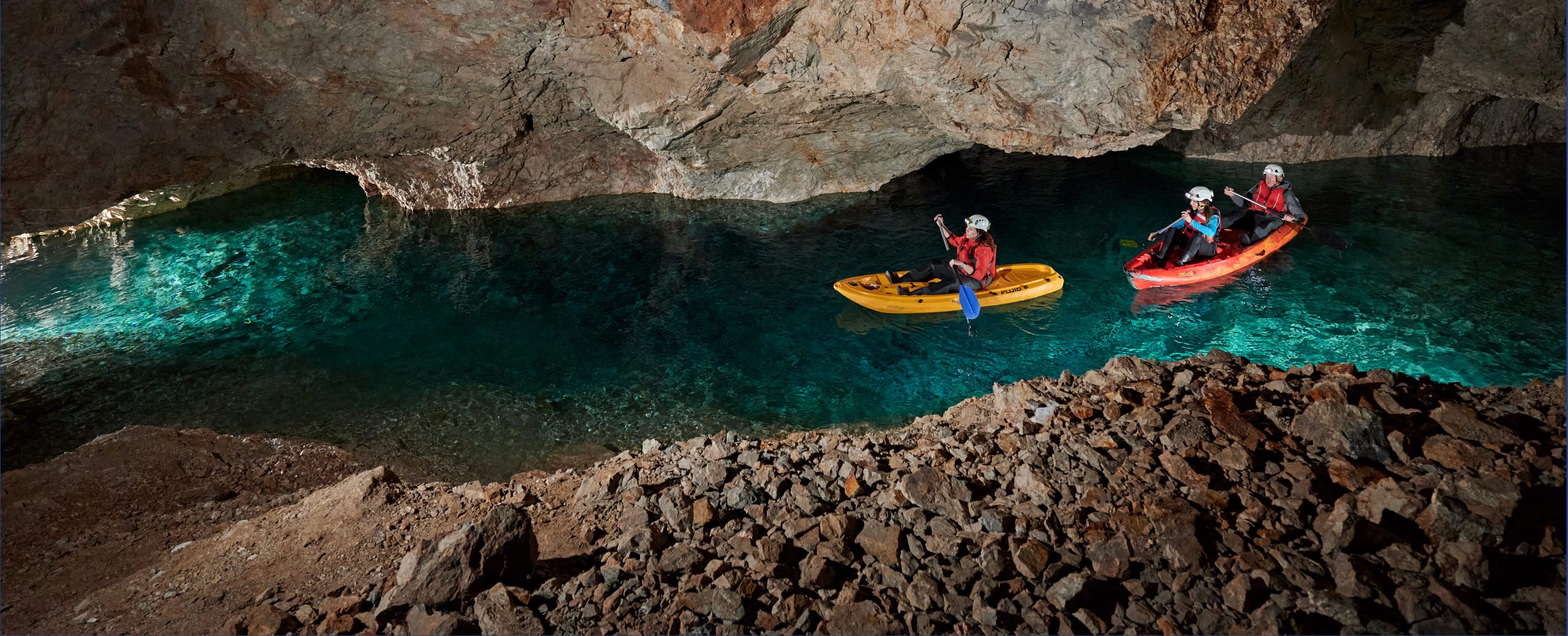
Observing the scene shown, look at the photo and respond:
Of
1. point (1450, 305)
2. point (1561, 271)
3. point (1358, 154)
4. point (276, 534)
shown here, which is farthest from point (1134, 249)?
point (276, 534)

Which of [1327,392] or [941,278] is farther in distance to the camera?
[941,278]

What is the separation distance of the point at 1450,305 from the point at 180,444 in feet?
41.3

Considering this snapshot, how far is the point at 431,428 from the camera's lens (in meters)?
7.63

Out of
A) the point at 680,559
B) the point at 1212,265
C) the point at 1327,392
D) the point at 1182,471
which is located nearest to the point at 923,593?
the point at 680,559

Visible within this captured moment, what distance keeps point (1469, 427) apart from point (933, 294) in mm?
6078

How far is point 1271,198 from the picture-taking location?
11.0 meters

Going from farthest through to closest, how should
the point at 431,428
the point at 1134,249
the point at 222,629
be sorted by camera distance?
1. the point at 1134,249
2. the point at 431,428
3. the point at 222,629

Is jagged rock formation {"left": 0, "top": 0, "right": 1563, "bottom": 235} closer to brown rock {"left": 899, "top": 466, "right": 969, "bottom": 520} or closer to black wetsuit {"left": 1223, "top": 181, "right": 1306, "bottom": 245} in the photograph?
black wetsuit {"left": 1223, "top": 181, "right": 1306, "bottom": 245}

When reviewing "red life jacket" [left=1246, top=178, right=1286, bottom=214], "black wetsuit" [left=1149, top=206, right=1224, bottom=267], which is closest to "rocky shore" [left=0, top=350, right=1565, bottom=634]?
"black wetsuit" [left=1149, top=206, right=1224, bottom=267]

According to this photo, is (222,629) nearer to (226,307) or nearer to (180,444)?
(180,444)

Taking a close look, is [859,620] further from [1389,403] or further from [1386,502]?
[1389,403]

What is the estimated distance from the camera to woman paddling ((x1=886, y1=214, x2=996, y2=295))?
9852mm

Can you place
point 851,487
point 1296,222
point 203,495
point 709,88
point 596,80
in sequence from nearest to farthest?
point 851,487, point 203,495, point 1296,222, point 709,88, point 596,80

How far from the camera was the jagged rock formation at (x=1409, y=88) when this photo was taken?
1134cm
